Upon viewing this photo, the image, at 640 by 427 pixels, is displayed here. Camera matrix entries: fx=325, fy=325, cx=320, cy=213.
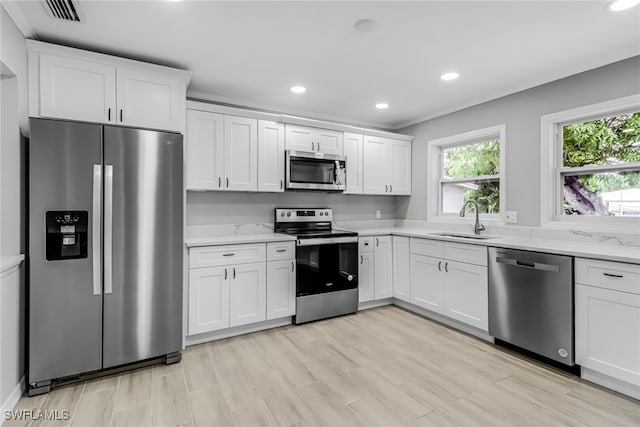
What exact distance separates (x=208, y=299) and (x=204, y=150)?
142cm

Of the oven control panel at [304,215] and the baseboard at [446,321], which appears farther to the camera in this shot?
the oven control panel at [304,215]

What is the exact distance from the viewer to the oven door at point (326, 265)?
3.38m

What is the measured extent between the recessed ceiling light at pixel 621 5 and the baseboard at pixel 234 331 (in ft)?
11.3

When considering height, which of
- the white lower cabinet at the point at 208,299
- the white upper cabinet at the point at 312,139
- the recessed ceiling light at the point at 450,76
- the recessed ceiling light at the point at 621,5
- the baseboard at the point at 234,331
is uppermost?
the recessed ceiling light at the point at 450,76

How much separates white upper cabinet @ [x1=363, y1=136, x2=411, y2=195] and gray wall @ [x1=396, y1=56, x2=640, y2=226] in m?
0.58

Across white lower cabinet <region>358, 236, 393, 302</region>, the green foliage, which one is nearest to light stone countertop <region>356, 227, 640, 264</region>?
the green foliage

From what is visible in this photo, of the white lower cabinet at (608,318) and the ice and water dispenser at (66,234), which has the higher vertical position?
the ice and water dispenser at (66,234)

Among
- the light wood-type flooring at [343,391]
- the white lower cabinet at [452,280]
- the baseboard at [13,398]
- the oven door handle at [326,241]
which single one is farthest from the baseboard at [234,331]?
the white lower cabinet at [452,280]

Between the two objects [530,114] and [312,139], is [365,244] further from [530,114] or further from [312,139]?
[530,114]

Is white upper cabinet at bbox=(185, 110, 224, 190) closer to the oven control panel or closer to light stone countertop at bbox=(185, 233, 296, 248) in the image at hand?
light stone countertop at bbox=(185, 233, 296, 248)

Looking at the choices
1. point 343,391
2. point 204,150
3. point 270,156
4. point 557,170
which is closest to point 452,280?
point 557,170

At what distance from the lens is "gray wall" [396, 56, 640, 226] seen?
260cm

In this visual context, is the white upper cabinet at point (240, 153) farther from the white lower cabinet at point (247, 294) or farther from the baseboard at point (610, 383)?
the baseboard at point (610, 383)

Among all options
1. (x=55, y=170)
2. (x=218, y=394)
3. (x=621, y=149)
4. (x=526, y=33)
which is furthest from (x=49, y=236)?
(x=621, y=149)
